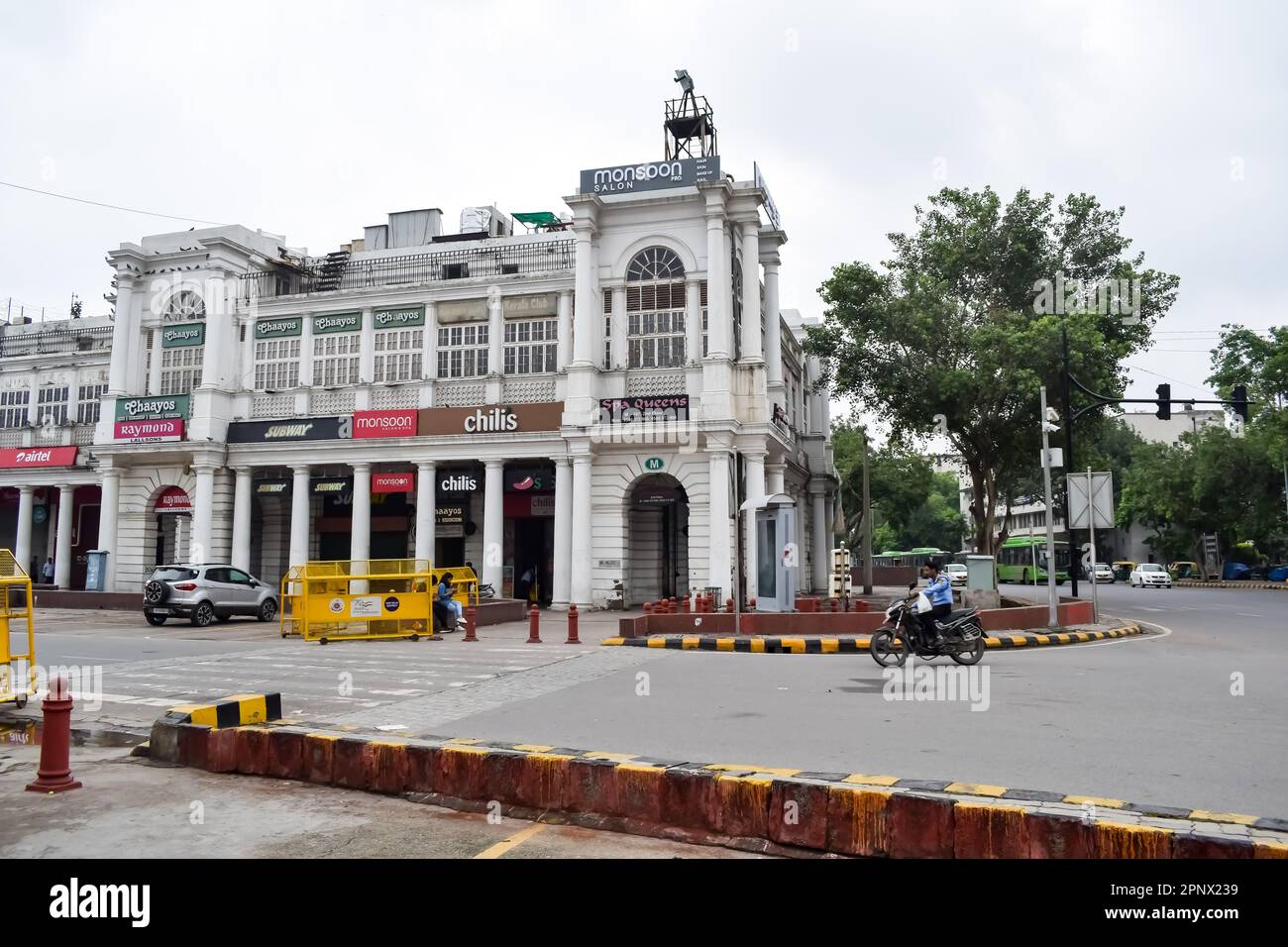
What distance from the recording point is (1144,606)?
98.0 feet

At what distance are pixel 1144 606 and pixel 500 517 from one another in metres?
21.2

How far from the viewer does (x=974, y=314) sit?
97.3 ft

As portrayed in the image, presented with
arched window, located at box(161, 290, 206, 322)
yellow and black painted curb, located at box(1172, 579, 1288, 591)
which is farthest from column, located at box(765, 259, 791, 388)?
yellow and black painted curb, located at box(1172, 579, 1288, 591)

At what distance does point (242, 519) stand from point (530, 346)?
11.6m

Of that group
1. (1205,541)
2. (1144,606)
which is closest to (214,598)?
(1144,606)

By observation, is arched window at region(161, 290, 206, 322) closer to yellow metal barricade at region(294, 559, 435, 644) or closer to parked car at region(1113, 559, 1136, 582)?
yellow metal barricade at region(294, 559, 435, 644)

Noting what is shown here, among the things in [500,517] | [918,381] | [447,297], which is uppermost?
[447,297]

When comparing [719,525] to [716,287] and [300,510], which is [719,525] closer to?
[716,287]

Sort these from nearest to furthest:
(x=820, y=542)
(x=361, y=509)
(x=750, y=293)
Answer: (x=750, y=293) < (x=361, y=509) < (x=820, y=542)

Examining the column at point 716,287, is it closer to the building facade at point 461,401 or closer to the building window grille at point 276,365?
the building facade at point 461,401

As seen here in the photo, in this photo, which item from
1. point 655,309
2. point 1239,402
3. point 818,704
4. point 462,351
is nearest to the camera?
point 818,704

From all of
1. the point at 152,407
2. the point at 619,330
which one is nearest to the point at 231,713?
the point at 619,330
